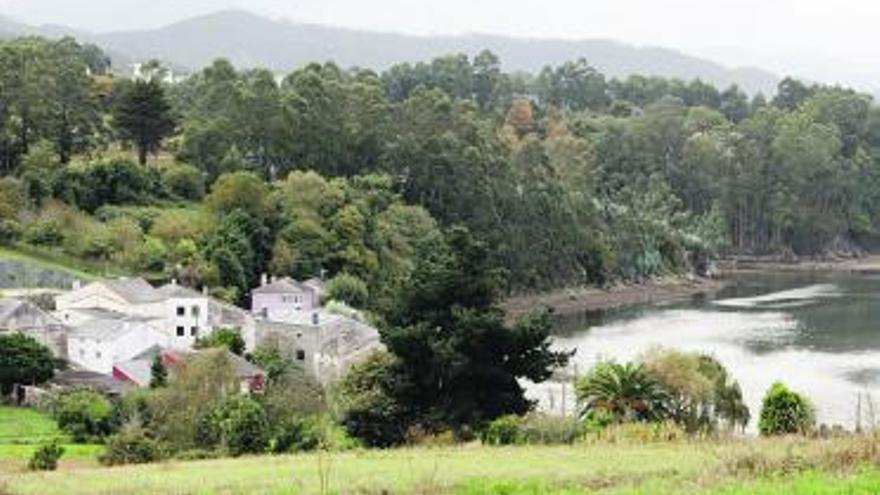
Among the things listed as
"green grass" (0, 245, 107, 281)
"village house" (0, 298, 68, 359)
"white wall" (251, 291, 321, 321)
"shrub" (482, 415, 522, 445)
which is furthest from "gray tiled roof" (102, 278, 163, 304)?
"shrub" (482, 415, 522, 445)

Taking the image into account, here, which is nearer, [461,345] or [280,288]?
[461,345]

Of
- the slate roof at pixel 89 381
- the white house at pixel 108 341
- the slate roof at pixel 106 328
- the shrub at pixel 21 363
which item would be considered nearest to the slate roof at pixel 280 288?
the white house at pixel 108 341

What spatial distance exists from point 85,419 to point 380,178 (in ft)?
125

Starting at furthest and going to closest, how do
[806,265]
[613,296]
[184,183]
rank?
[806,265], [613,296], [184,183]

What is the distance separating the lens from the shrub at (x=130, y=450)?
26.2 meters

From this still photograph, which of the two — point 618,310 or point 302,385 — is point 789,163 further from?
point 302,385

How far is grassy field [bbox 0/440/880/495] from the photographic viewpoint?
42.6 feet

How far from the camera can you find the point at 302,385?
39.6 meters

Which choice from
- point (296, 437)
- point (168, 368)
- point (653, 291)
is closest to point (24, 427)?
Answer: point (168, 368)

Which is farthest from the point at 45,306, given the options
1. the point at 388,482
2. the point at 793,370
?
the point at 388,482

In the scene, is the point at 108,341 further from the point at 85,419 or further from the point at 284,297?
the point at 284,297

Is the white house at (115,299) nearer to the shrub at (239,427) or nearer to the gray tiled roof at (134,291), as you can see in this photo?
the gray tiled roof at (134,291)

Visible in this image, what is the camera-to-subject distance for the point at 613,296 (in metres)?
80.1

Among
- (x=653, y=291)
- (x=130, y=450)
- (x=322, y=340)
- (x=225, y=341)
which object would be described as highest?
(x=225, y=341)
